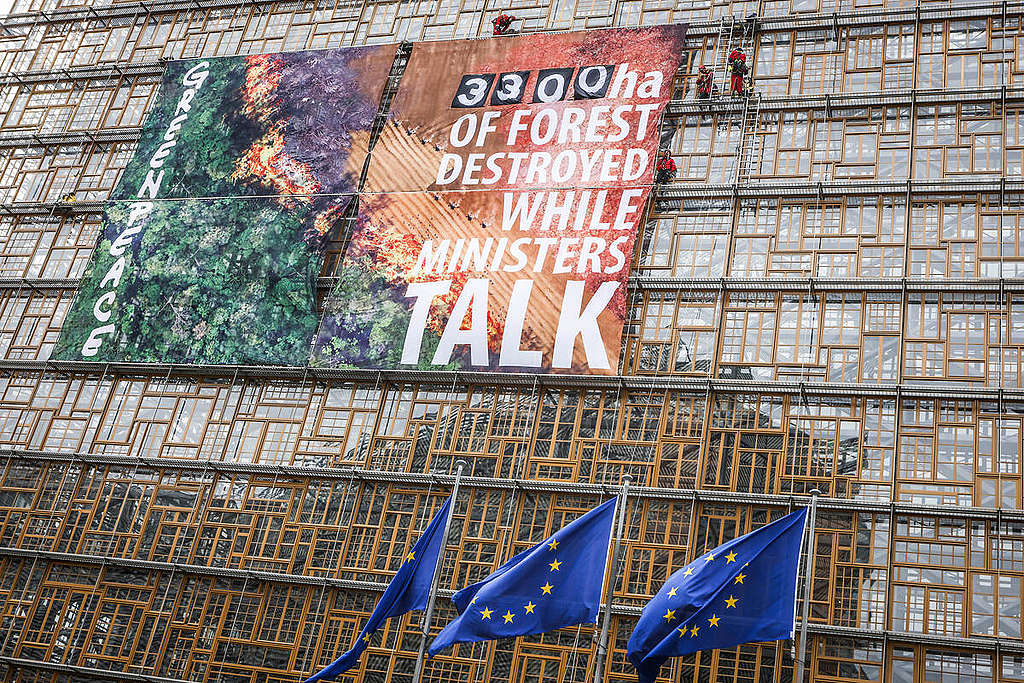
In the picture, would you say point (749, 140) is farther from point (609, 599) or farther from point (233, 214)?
point (233, 214)

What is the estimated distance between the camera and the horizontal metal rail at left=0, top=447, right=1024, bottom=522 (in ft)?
66.7

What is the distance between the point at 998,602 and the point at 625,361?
7854 millimetres

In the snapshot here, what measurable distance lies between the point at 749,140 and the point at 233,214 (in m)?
11.5

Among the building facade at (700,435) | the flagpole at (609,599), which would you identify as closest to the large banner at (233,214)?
the building facade at (700,435)

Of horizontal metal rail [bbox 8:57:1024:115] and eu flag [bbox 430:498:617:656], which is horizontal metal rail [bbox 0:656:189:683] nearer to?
eu flag [bbox 430:498:617:656]

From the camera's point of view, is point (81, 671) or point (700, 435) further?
point (81, 671)

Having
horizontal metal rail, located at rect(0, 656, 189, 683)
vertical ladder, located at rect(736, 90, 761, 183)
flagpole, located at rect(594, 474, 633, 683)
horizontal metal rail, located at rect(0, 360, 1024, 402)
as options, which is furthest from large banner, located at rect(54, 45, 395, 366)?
flagpole, located at rect(594, 474, 633, 683)

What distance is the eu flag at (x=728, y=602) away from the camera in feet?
55.3

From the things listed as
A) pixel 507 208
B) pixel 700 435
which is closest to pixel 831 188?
pixel 700 435

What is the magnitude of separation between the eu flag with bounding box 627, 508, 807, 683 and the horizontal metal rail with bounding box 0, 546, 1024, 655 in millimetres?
3113

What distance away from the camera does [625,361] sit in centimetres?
2328

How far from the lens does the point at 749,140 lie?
81.9 ft

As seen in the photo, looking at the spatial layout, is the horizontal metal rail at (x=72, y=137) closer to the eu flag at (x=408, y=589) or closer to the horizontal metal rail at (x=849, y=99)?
the horizontal metal rail at (x=849, y=99)

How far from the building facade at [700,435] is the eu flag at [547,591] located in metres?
3.71
